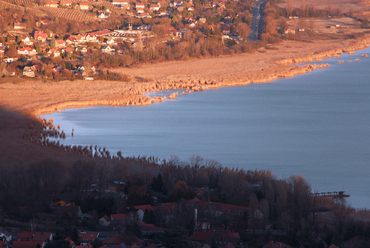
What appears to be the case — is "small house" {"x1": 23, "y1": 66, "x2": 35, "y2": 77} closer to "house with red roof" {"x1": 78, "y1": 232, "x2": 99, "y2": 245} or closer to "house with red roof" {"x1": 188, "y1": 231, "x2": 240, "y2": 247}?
"house with red roof" {"x1": 78, "y1": 232, "x2": 99, "y2": 245}

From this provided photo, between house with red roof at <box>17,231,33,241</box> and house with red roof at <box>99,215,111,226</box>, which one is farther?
house with red roof at <box>99,215,111,226</box>

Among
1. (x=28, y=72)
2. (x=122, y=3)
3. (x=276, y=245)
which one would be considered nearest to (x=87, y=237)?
(x=276, y=245)

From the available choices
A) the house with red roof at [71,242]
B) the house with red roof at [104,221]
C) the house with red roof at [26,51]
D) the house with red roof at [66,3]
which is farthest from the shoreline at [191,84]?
the house with red roof at [66,3]

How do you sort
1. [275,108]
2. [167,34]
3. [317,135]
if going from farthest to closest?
[167,34], [275,108], [317,135]

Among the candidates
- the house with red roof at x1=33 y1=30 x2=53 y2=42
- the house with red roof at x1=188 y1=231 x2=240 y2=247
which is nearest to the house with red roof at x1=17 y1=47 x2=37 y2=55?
the house with red roof at x1=33 y1=30 x2=53 y2=42

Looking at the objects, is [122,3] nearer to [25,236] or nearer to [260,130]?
[260,130]

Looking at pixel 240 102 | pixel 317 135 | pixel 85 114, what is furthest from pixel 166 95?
pixel 317 135

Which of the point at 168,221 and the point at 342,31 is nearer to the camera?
the point at 168,221

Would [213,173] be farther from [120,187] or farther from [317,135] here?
[317,135]
